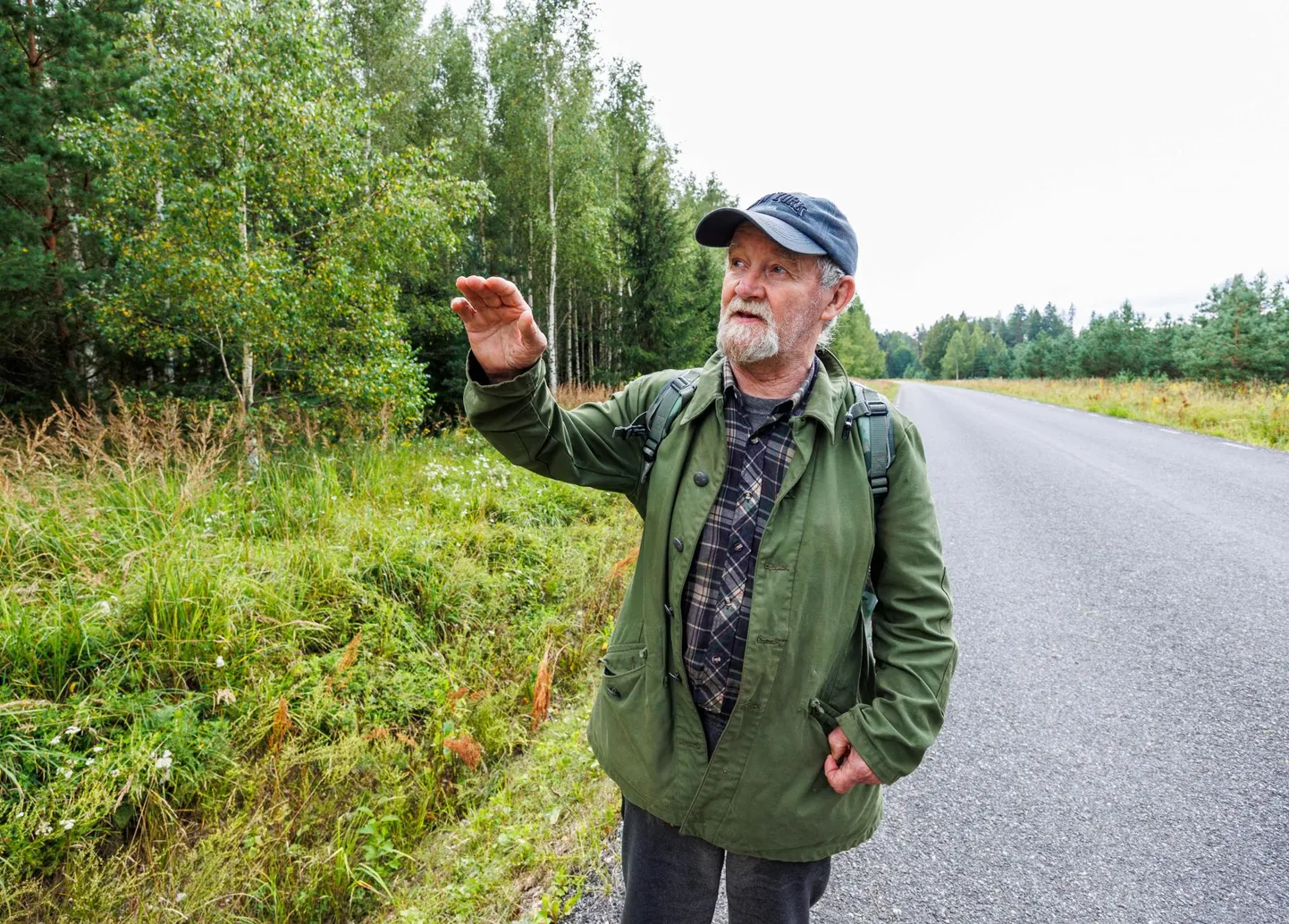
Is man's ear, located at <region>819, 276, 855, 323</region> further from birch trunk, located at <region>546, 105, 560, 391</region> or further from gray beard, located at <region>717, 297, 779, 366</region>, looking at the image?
birch trunk, located at <region>546, 105, 560, 391</region>

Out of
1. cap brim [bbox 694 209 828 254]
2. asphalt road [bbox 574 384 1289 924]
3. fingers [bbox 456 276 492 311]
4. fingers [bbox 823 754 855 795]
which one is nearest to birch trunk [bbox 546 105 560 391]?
asphalt road [bbox 574 384 1289 924]

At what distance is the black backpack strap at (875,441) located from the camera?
138 centimetres

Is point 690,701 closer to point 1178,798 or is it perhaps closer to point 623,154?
→ point 1178,798

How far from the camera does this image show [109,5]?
7.96 m

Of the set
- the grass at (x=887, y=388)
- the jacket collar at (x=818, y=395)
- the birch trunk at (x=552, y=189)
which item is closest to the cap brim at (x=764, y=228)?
the jacket collar at (x=818, y=395)

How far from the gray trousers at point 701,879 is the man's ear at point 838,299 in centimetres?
110

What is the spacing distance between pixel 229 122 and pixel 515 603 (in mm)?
6321

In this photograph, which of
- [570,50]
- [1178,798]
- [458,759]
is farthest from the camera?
[570,50]

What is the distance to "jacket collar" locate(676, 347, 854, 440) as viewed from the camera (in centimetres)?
138

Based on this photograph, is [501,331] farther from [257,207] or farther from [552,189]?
[552,189]

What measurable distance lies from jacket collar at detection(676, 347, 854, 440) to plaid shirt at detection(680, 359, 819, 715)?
0.19 ft

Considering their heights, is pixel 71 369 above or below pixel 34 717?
above

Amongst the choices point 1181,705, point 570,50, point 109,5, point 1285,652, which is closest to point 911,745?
point 1181,705

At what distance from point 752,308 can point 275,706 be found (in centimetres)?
296
